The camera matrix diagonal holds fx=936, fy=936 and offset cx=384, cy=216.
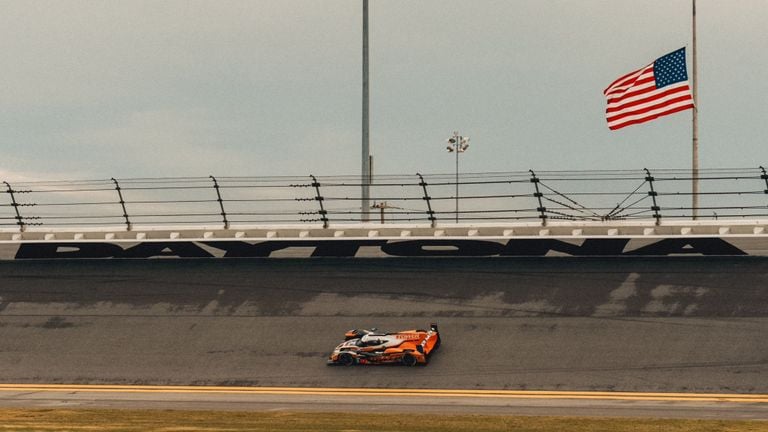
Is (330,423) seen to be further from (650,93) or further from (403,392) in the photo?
(650,93)

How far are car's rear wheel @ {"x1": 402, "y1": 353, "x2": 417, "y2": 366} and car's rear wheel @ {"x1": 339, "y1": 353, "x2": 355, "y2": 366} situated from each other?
1.20m

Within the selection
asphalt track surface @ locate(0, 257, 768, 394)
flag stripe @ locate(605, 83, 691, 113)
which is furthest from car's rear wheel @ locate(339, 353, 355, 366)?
flag stripe @ locate(605, 83, 691, 113)

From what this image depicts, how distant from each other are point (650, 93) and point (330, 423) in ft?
58.7

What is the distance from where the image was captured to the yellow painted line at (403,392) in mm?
18875

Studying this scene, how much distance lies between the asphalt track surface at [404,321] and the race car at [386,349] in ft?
0.84

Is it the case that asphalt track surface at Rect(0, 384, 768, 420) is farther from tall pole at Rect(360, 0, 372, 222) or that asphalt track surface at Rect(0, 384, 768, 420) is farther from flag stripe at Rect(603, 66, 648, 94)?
flag stripe at Rect(603, 66, 648, 94)

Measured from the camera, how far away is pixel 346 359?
21.6 meters

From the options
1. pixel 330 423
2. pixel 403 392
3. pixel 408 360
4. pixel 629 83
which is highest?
pixel 629 83

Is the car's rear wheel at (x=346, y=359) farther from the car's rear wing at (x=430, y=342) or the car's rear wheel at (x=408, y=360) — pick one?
the car's rear wing at (x=430, y=342)

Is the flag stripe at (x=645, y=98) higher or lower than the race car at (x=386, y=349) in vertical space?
higher

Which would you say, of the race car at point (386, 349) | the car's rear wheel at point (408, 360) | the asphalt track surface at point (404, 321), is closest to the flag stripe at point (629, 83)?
the asphalt track surface at point (404, 321)

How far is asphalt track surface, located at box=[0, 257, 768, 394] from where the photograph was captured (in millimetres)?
20906

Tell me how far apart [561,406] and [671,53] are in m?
15.1

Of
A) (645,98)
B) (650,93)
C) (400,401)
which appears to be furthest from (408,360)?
(650,93)
